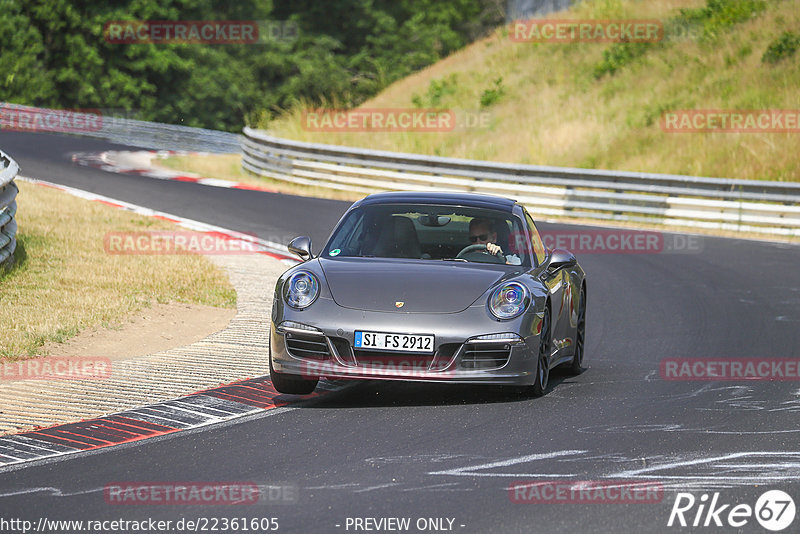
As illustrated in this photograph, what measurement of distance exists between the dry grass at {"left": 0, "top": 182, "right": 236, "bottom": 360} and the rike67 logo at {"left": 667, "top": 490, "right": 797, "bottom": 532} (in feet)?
19.7

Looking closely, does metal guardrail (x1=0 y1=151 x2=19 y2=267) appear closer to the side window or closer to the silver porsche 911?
the silver porsche 911

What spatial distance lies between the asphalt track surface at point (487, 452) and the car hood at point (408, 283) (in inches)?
26.5

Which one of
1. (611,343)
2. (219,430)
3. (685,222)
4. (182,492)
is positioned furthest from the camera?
(685,222)

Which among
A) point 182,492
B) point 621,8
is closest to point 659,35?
point 621,8

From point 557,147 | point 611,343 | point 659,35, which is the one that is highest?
A: point 659,35

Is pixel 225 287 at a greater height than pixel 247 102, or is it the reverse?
pixel 247 102

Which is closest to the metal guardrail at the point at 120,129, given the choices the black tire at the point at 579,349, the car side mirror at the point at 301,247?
the black tire at the point at 579,349

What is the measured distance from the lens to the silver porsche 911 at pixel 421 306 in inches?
316

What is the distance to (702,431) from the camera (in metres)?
7.49

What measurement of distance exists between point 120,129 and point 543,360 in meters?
35.1

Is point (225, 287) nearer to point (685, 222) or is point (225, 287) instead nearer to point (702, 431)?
point (702, 431)

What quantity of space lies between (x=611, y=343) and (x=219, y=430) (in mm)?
5135

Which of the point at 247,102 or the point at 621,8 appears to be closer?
the point at 621,8

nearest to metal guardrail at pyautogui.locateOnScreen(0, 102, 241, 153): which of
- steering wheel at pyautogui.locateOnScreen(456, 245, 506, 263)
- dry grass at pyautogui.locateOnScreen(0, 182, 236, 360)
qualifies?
dry grass at pyautogui.locateOnScreen(0, 182, 236, 360)
